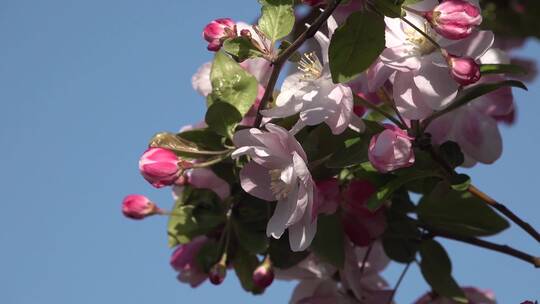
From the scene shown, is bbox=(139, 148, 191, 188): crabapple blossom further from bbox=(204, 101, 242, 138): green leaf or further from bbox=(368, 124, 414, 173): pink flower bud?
bbox=(368, 124, 414, 173): pink flower bud

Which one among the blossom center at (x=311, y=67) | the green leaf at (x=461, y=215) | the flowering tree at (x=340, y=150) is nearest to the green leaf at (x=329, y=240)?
the flowering tree at (x=340, y=150)

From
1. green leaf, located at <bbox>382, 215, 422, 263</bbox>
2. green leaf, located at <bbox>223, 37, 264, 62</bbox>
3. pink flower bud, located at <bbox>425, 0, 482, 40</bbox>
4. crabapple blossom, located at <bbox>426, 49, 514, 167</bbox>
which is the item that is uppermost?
green leaf, located at <bbox>223, 37, 264, 62</bbox>

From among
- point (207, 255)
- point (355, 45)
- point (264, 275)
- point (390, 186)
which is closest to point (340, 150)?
point (390, 186)

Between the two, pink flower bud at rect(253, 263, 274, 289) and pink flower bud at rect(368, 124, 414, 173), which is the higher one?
pink flower bud at rect(368, 124, 414, 173)

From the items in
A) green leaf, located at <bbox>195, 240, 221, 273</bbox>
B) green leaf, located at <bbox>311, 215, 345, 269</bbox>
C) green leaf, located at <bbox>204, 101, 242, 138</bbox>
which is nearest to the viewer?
green leaf, located at <bbox>204, 101, 242, 138</bbox>

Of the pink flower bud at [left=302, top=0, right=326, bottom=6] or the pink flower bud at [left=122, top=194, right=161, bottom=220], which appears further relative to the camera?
the pink flower bud at [left=122, top=194, right=161, bottom=220]

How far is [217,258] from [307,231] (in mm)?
332

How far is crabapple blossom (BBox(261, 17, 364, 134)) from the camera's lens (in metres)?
1.18

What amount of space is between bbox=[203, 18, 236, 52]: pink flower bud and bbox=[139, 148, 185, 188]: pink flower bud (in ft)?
0.55

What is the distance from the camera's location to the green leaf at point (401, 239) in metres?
1.48

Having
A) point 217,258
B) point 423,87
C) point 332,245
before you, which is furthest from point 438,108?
point 217,258

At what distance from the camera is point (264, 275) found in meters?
1.48

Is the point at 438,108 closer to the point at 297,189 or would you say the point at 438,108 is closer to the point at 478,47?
the point at 478,47

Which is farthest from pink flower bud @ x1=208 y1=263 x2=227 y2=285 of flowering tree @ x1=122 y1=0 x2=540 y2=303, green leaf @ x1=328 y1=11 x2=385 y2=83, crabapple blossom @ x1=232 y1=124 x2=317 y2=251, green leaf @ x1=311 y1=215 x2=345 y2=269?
Result: green leaf @ x1=328 y1=11 x2=385 y2=83
